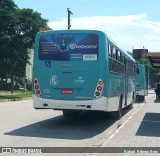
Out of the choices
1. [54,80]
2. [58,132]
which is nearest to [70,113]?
[54,80]

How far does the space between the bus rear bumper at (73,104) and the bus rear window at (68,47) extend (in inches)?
57.8

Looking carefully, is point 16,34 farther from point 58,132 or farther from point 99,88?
point 58,132

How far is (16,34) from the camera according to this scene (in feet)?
147

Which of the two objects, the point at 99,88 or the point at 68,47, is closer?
the point at 99,88

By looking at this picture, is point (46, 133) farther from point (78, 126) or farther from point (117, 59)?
point (117, 59)

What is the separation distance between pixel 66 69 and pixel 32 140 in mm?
3652

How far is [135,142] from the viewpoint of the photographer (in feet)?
38.1

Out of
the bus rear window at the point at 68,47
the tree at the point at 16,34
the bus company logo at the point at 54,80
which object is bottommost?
the bus company logo at the point at 54,80

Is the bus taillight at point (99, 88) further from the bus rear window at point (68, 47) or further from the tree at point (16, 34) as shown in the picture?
the tree at point (16, 34)

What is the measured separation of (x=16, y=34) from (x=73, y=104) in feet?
103

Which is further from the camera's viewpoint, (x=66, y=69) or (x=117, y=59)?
(x=117, y=59)

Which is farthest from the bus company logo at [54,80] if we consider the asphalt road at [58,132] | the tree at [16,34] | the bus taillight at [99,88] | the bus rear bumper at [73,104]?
the tree at [16,34]

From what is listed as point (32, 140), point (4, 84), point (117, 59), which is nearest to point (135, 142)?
point (32, 140)

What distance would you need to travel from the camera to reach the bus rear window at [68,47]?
582 inches
